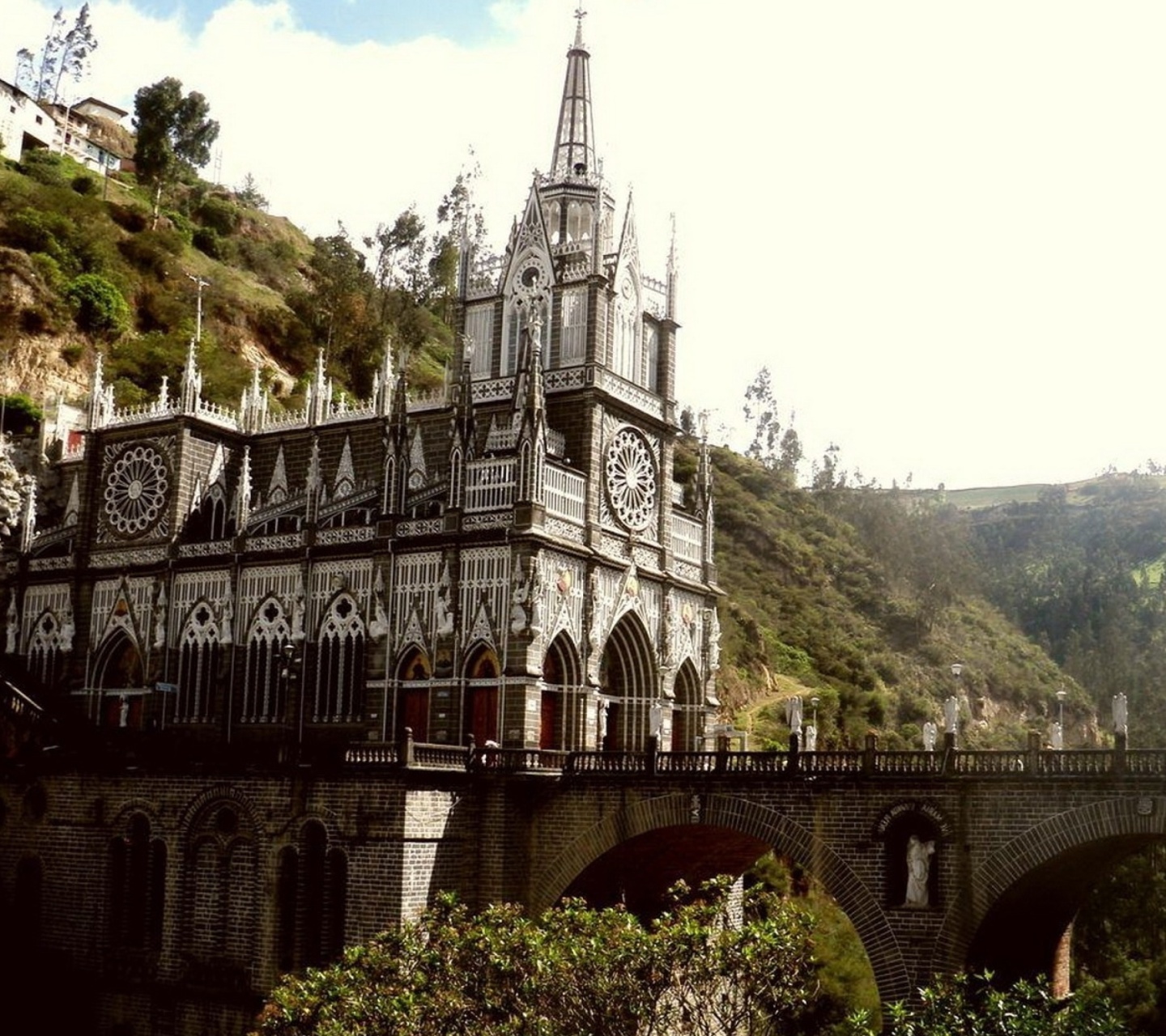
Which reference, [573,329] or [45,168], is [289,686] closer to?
[573,329]

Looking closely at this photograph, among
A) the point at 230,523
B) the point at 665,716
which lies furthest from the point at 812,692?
the point at 230,523

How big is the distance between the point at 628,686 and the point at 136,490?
57.8ft

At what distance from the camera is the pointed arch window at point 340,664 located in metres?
44.7

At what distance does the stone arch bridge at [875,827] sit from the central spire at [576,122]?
67.0ft

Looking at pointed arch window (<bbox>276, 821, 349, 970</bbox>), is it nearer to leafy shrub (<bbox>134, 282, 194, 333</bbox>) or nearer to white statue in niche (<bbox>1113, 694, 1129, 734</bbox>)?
white statue in niche (<bbox>1113, 694, 1129, 734</bbox>)

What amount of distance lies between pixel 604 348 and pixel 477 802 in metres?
14.5

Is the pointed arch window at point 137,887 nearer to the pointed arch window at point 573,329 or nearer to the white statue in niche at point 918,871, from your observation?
the pointed arch window at point 573,329

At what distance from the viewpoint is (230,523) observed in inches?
1956

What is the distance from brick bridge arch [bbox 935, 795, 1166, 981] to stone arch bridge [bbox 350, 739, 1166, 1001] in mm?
41

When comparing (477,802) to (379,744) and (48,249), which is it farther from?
(48,249)

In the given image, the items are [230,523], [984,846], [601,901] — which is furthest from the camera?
[230,523]

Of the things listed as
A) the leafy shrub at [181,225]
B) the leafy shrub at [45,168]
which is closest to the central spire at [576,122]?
the leafy shrub at [45,168]

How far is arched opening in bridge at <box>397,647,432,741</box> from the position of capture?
43.2 m

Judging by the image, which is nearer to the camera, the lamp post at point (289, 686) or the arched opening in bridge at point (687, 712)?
the lamp post at point (289, 686)
